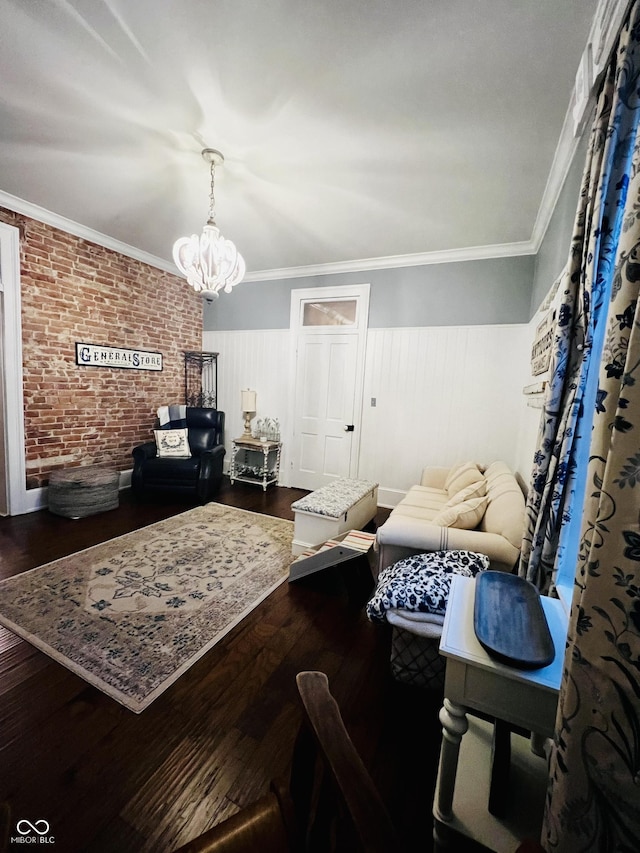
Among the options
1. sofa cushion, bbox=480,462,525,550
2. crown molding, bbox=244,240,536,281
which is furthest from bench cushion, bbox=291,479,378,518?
crown molding, bbox=244,240,536,281

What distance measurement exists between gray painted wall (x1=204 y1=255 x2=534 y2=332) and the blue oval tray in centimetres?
307

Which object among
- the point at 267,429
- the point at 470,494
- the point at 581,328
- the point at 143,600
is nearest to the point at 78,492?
the point at 143,600

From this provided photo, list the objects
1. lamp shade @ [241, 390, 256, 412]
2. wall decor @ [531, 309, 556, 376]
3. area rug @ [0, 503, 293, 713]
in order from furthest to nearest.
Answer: lamp shade @ [241, 390, 256, 412]
wall decor @ [531, 309, 556, 376]
area rug @ [0, 503, 293, 713]

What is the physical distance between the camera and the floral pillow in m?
4.05

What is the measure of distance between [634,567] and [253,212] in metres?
3.42

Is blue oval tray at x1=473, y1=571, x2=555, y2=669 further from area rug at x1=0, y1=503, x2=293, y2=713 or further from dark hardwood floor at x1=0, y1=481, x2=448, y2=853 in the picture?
area rug at x1=0, y1=503, x2=293, y2=713

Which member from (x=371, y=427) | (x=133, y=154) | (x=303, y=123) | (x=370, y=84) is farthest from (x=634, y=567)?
(x=371, y=427)

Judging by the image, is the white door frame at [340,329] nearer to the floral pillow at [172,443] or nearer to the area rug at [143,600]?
the floral pillow at [172,443]

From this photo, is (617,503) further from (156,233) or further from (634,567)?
(156,233)

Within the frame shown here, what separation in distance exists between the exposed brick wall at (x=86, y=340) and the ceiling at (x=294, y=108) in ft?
1.61

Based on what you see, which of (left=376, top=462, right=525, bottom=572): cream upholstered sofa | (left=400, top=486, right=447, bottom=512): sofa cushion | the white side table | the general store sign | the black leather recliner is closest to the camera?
(left=376, top=462, right=525, bottom=572): cream upholstered sofa

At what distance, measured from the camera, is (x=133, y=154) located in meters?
Result: 2.28

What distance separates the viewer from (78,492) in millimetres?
3254

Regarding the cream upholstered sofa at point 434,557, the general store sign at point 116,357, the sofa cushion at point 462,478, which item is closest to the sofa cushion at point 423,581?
the cream upholstered sofa at point 434,557
